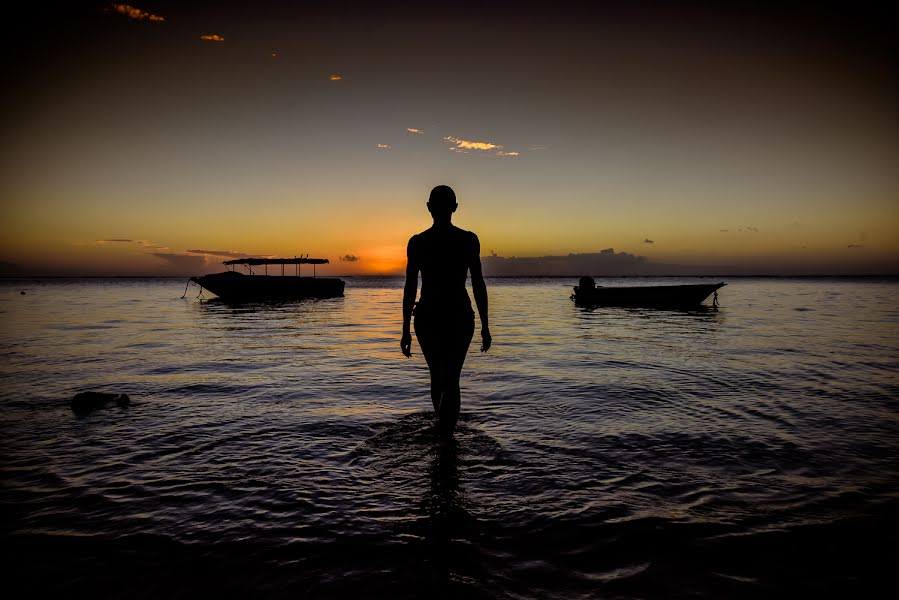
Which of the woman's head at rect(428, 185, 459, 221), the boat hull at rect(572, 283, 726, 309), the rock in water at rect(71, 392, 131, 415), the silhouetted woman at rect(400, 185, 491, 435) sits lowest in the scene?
the rock in water at rect(71, 392, 131, 415)

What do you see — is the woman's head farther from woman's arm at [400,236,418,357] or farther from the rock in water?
the rock in water

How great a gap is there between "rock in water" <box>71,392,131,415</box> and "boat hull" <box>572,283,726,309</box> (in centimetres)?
3108

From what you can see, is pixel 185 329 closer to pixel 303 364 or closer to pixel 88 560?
pixel 303 364

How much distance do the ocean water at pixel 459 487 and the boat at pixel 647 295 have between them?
2394cm

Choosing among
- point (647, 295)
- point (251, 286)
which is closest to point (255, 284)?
point (251, 286)

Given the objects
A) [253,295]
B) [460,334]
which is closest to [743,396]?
[460,334]

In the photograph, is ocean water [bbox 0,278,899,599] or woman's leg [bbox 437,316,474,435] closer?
ocean water [bbox 0,278,899,599]

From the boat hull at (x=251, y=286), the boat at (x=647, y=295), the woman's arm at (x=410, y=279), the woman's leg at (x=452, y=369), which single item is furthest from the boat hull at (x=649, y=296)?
the woman's arm at (x=410, y=279)

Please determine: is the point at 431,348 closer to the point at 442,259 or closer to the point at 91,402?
the point at 442,259

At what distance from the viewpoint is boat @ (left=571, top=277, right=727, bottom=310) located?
3231 cm

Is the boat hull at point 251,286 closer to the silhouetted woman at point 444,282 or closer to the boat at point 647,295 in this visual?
the boat at point 647,295

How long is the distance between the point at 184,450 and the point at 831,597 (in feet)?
18.6

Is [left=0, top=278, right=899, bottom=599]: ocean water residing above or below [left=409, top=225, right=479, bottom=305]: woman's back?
below

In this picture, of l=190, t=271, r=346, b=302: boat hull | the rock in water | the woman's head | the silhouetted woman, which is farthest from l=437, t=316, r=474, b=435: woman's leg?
l=190, t=271, r=346, b=302: boat hull
